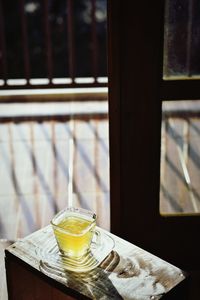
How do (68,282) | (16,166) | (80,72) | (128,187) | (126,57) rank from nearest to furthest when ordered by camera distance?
1. (68,282)
2. (126,57)
3. (128,187)
4. (16,166)
5. (80,72)

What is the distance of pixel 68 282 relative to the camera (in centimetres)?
126

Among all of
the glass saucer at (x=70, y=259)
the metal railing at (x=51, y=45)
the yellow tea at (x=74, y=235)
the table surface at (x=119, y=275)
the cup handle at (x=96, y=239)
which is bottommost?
the table surface at (x=119, y=275)

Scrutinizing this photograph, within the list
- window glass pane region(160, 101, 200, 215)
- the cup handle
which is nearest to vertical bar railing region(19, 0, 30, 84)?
window glass pane region(160, 101, 200, 215)

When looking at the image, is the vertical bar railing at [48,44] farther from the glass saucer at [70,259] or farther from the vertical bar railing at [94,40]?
the glass saucer at [70,259]

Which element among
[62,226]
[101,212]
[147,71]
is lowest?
[101,212]

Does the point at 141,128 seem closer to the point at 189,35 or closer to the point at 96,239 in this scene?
the point at 189,35

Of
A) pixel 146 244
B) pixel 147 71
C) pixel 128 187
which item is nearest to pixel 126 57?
pixel 147 71

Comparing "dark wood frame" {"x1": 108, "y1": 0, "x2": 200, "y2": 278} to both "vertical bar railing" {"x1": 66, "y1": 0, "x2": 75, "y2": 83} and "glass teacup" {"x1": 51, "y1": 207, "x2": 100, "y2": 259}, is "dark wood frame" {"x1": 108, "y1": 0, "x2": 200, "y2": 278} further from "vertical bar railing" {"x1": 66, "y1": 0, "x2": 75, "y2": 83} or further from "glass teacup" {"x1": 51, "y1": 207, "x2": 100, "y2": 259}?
"vertical bar railing" {"x1": 66, "y1": 0, "x2": 75, "y2": 83}

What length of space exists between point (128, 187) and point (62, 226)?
2.45 ft

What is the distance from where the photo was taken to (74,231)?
4.33 ft

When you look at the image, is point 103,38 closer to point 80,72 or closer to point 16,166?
point 80,72

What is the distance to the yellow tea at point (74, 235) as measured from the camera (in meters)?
1.30

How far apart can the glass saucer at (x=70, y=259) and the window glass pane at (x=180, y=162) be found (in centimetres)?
71

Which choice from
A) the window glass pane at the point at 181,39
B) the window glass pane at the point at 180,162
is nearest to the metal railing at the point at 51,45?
the window glass pane at the point at 180,162
